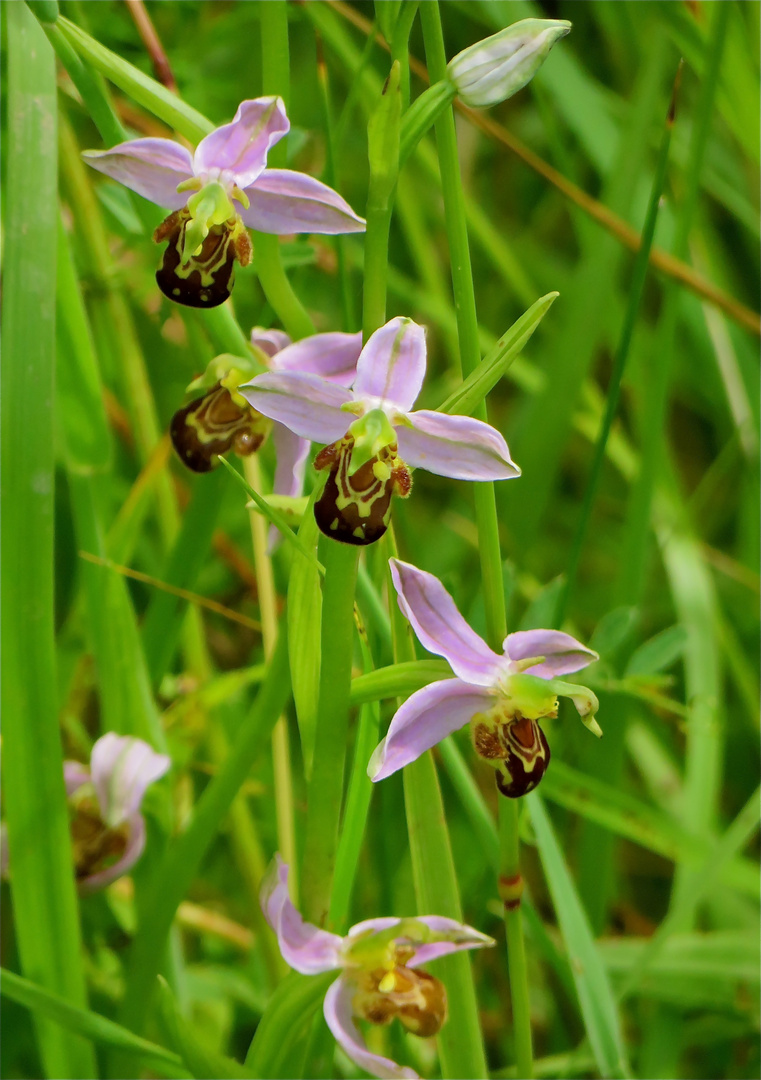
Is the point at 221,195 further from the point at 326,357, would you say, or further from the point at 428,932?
the point at 428,932

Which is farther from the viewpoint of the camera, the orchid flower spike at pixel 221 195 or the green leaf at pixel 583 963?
the green leaf at pixel 583 963

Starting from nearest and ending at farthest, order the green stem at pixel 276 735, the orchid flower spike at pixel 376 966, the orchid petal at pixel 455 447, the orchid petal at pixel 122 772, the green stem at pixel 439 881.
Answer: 1. the orchid petal at pixel 455 447
2. the orchid flower spike at pixel 376 966
3. the green stem at pixel 439 881
4. the orchid petal at pixel 122 772
5. the green stem at pixel 276 735

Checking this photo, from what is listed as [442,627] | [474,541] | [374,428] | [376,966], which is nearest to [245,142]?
[374,428]

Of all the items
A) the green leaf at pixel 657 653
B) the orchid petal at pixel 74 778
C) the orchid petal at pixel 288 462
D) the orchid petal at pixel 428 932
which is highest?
the orchid petal at pixel 288 462

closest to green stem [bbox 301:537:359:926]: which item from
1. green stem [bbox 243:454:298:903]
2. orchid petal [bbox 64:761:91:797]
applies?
green stem [bbox 243:454:298:903]

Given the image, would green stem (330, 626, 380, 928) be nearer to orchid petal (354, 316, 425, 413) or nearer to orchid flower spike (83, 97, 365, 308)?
orchid petal (354, 316, 425, 413)

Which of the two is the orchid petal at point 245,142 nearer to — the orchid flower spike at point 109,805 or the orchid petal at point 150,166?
the orchid petal at point 150,166

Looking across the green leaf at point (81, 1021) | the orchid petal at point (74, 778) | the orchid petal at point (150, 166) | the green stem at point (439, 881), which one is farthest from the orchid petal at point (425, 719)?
the orchid petal at point (74, 778)
